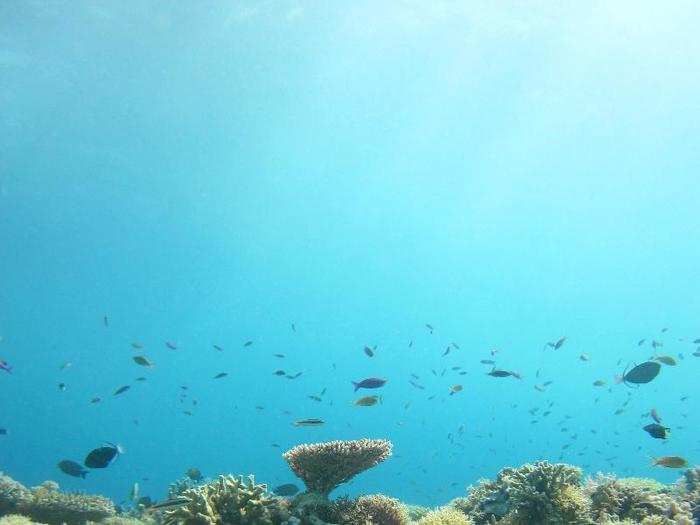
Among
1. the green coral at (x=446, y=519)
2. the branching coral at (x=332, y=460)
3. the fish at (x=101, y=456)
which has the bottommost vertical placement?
the green coral at (x=446, y=519)

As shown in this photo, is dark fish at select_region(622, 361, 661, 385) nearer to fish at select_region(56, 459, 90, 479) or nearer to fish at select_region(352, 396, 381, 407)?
fish at select_region(352, 396, 381, 407)

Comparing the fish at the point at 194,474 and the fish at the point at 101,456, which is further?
the fish at the point at 194,474

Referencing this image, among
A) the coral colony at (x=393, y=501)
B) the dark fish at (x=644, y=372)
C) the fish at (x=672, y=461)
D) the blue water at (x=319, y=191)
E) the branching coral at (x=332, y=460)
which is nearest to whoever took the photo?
the coral colony at (x=393, y=501)

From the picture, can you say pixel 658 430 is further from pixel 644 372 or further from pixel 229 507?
pixel 229 507

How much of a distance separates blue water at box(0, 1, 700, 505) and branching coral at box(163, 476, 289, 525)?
27.8ft

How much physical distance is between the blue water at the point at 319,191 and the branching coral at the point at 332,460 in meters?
6.71

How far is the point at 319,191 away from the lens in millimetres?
59844

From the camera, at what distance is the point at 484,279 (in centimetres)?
9169

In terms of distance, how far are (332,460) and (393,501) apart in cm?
106

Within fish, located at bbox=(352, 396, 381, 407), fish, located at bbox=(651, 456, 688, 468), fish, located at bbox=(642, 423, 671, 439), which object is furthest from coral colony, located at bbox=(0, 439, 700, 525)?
fish, located at bbox=(352, 396, 381, 407)

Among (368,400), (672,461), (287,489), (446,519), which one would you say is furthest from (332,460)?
(672,461)

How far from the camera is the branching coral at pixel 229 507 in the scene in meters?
5.51

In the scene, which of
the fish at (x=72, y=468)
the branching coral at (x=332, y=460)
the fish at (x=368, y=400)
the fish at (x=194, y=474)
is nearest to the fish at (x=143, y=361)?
the fish at (x=194, y=474)

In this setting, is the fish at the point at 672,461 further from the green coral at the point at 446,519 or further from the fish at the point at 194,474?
the fish at the point at 194,474
